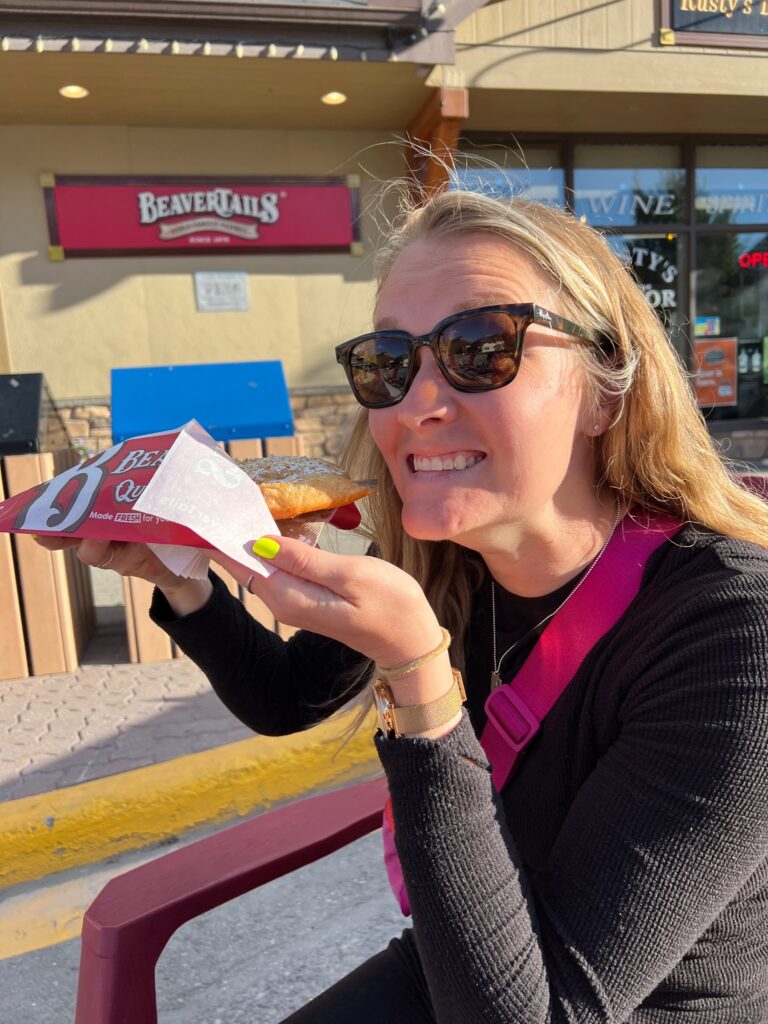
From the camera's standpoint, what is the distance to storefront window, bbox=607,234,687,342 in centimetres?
902

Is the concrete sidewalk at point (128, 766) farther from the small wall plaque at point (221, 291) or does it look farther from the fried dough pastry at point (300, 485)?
the small wall plaque at point (221, 291)

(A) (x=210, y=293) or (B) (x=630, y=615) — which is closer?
(B) (x=630, y=615)

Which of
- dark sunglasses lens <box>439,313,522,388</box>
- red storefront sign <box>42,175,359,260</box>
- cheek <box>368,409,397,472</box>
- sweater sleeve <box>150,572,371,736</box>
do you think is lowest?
sweater sleeve <box>150,572,371,736</box>

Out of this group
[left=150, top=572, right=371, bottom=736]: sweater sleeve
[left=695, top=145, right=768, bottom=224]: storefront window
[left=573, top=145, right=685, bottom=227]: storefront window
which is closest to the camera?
[left=150, top=572, right=371, bottom=736]: sweater sleeve

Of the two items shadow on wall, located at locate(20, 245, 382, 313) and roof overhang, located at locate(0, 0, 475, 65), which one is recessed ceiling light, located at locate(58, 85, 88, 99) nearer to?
roof overhang, located at locate(0, 0, 475, 65)

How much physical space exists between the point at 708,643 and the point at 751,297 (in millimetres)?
9614

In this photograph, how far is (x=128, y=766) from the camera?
3.06 metres

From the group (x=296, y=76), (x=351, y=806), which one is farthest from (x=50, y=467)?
(x=296, y=76)

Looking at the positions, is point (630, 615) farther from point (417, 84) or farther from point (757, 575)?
point (417, 84)

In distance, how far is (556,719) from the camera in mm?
1306

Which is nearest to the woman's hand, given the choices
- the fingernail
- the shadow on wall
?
the fingernail

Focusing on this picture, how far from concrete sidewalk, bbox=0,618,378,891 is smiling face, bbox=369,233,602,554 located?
1.68 metres

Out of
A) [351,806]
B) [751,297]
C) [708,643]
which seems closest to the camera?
[708,643]

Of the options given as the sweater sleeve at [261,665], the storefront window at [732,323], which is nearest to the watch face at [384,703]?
the sweater sleeve at [261,665]
